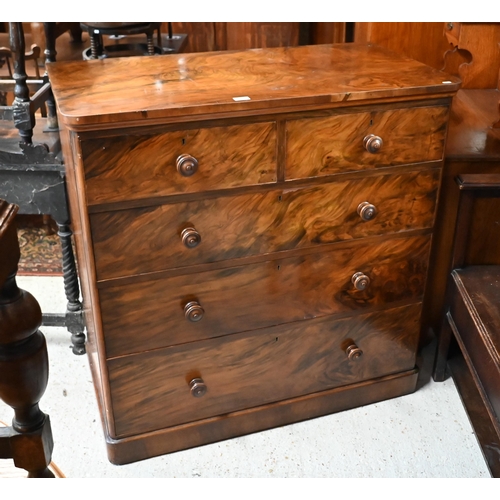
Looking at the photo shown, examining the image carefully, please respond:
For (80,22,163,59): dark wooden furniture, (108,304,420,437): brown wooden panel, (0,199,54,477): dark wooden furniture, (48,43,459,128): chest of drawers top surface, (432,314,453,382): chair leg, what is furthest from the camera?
(80,22,163,59): dark wooden furniture

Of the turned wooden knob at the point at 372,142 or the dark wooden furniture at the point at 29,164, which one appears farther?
the dark wooden furniture at the point at 29,164

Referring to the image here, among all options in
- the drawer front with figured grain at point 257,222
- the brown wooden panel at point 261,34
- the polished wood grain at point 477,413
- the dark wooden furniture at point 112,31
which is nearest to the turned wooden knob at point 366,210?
the drawer front with figured grain at point 257,222

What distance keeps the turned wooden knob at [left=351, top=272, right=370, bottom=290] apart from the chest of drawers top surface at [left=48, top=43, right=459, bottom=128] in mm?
554

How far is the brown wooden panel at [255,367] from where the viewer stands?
1.90 metres

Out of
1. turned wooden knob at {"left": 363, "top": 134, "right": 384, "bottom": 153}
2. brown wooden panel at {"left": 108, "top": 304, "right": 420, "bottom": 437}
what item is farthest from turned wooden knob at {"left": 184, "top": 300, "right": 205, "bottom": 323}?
turned wooden knob at {"left": 363, "top": 134, "right": 384, "bottom": 153}

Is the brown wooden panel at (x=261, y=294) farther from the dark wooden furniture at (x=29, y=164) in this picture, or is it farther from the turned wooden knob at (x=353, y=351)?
the dark wooden furniture at (x=29, y=164)

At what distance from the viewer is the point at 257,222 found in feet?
5.86

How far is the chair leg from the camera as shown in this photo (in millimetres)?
2236

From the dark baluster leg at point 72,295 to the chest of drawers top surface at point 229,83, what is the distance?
67cm

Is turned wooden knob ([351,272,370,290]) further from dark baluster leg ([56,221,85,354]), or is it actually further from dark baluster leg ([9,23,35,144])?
dark baluster leg ([9,23,35,144])

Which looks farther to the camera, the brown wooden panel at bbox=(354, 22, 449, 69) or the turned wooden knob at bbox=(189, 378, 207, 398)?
the brown wooden panel at bbox=(354, 22, 449, 69)

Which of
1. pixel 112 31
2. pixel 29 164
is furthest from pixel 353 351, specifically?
pixel 112 31

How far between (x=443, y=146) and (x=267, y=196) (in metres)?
0.54

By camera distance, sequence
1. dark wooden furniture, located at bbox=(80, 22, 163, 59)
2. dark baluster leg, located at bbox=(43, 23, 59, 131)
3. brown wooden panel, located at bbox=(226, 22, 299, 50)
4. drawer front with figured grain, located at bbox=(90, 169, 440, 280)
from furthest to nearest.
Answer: brown wooden panel, located at bbox=(226, 22, 299, 50), dark wooden furniture, located at bbox=(80, 22, 163, 59), dark baluster leg, located at bbox=(43, 23, 59, 131), drawer front with figured grain, located at bbox=(90, 169, 440, 280)
